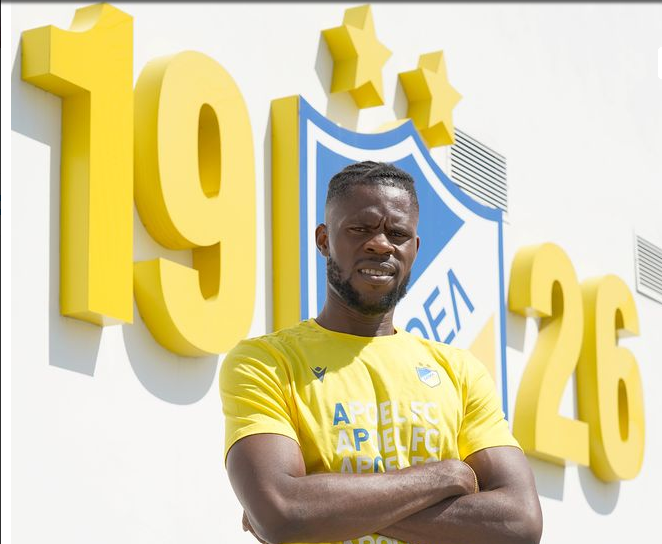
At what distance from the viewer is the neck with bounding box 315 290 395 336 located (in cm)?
197

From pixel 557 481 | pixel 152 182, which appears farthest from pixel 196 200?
pixel 557 481

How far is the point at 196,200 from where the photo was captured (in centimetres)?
416

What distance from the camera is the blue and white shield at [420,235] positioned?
4.50 m

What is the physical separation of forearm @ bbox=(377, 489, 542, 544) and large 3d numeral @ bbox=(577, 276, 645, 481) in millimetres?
5016

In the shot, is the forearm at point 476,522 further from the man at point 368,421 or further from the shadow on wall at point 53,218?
the shadow on wall at point 53,218

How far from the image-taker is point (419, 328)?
5090 mm

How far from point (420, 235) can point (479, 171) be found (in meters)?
1.26

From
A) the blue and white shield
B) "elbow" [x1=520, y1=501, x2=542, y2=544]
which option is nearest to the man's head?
"elbow" [x1=520, y1=501, x2=542, y2=544]

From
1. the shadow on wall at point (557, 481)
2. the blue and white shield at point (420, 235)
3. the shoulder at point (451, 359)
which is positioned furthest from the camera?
the shadow on wall at point (557, 481)

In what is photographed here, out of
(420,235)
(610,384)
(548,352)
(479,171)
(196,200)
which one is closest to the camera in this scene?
(196,200)

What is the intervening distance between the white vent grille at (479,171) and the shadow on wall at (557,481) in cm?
66

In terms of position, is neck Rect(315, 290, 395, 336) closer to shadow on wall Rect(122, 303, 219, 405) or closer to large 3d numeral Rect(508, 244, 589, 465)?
shadow on wall Rect(122, 303, 219, 405)

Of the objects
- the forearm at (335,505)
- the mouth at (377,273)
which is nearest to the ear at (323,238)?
the mouth at (377,273)

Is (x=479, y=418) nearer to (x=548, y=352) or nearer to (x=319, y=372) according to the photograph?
(x=319, y=372)
